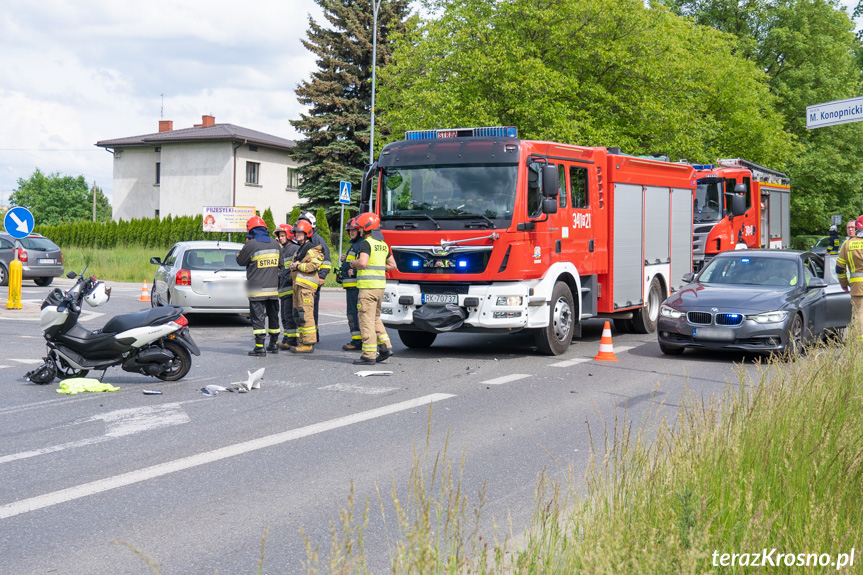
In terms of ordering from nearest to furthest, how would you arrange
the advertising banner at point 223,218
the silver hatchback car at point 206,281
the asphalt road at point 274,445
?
the asphalt road at point 274,445 < the silver hatchback car at point 206,281 < the advertising banner at point 223,218

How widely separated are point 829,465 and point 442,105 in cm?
2643

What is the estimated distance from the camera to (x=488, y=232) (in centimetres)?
1145

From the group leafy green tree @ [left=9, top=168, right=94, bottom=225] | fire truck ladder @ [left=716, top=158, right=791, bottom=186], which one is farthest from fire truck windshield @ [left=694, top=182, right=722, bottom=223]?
leafy green tree @ [left=9, top=168, right=94, bottom=225]

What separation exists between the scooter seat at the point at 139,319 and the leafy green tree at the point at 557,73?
20392 mm

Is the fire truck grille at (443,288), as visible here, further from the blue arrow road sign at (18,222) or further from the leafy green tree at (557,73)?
the leafy green tree at (557,73)

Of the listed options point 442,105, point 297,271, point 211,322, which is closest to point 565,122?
point 442,105

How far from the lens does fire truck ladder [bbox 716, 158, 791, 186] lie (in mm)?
24828

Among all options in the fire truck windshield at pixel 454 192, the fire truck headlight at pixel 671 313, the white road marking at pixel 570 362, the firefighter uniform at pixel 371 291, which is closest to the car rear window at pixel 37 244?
the fire truck windshield at pixel 454 192

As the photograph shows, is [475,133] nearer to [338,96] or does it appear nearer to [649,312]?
[649,312]

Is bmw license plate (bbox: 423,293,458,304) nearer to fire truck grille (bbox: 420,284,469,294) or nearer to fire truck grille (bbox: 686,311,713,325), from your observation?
fire truck grille (bbox: 420,284,469,294)

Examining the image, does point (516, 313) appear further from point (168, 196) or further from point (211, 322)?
point (168, 196)

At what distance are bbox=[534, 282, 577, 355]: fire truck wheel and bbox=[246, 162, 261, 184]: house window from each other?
1766 inches

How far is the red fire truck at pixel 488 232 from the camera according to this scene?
1152 cm

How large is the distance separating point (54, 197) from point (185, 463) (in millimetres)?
117212
